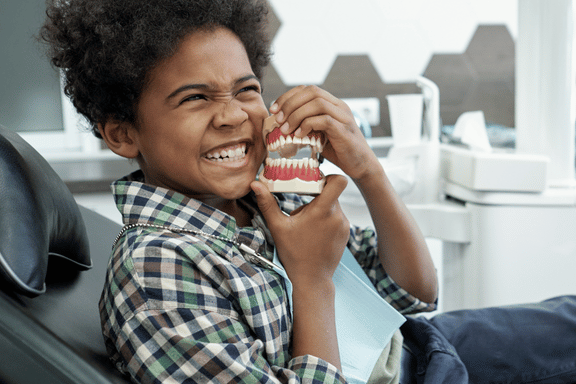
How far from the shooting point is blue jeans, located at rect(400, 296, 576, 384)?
97cm

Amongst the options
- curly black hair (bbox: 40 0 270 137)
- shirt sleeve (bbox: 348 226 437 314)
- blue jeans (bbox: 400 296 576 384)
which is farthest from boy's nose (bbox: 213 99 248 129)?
blue jeans (bbox: 400 296 576 384)

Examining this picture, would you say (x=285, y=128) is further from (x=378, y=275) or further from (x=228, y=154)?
(x=378, y=275)

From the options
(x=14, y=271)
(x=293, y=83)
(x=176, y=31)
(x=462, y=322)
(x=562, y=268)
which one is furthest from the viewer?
(x=293, y=83)

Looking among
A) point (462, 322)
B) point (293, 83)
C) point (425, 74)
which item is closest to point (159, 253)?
point (462, 322)

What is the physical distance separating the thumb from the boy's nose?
0.09 meters

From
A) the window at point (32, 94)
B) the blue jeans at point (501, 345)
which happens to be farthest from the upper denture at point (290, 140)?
the window at point (32, 94)

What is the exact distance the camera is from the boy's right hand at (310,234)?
78 cm

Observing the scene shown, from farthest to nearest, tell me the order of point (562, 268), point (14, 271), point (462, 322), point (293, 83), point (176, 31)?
point (293, 83) < point (562, 268) < point (462, 322) < point (176, 31) < point (14, 271)

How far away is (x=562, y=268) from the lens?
1.54m

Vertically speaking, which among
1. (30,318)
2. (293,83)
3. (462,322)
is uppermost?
(293,83)

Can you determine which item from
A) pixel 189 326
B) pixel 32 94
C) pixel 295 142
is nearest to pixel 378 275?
pixel 295 142

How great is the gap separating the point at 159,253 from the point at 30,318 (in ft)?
0.52

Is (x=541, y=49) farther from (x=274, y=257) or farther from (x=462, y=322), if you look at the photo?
(x=274, y=257)

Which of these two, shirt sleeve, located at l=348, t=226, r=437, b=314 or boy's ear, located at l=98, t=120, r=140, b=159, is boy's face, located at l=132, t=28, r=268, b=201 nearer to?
boy's ear, located at l=98, t=120, r=140, b=159
